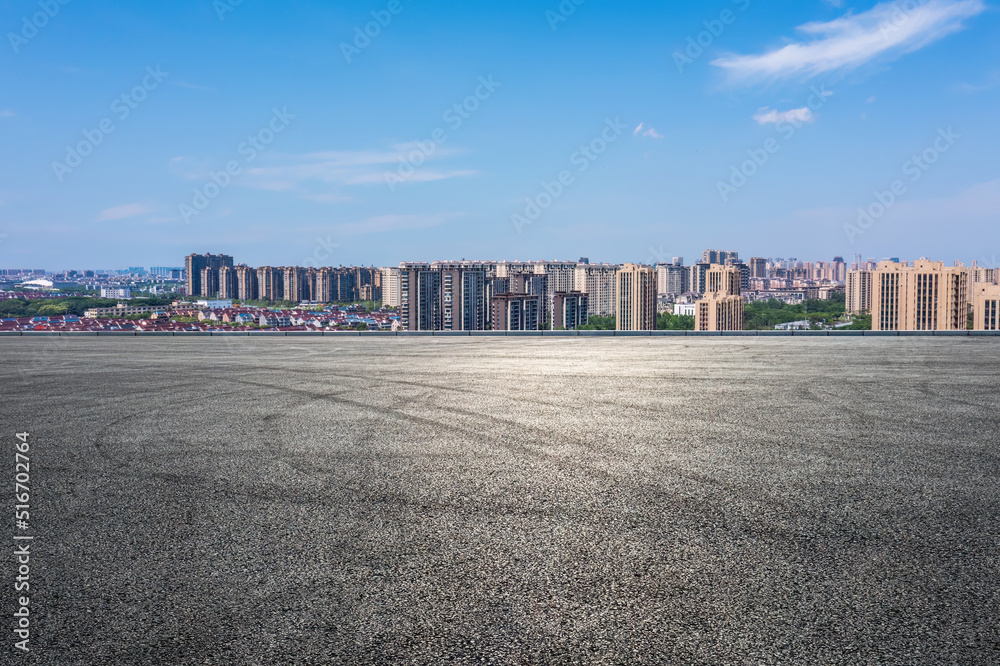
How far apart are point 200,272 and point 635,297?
67323 mm

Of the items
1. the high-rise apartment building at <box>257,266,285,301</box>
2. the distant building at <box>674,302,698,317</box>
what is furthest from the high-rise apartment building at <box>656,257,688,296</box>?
the distant building at <box>674,302,698,317</box>

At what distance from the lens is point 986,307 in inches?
1032

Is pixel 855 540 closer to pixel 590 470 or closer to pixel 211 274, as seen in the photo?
pixel 590 470

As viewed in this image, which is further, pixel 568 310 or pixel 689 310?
pixel 568 310

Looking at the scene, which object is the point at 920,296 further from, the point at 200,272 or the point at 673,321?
the point at 200,272

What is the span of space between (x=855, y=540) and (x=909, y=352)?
15304 mm

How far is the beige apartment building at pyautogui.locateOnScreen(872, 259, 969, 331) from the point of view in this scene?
2755cm

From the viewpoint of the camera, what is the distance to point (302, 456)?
24.3 ft

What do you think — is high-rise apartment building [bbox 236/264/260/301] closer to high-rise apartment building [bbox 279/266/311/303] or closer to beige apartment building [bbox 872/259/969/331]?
high-rise apartment building [bbox 279/266/311/303]

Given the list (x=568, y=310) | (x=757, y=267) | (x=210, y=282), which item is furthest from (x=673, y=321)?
(x=757, y=267)

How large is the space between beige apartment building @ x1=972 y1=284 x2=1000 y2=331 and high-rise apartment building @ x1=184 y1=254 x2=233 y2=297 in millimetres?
76098

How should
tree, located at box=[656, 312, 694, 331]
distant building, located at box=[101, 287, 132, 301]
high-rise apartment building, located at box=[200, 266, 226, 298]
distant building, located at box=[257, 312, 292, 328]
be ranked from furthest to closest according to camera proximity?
high-rise apartment building, located at box=[200, 266, 226, 298] → distant building, located at box=[101, 287, 132, 301] → tree, located at box=[656, 312, 694, 331] → distant building, located at box=[257, 312, 292, 328]

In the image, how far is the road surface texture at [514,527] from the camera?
11.7 ft

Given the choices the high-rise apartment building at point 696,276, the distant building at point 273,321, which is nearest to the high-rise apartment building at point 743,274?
the high-rise apartment building at point 696,276
